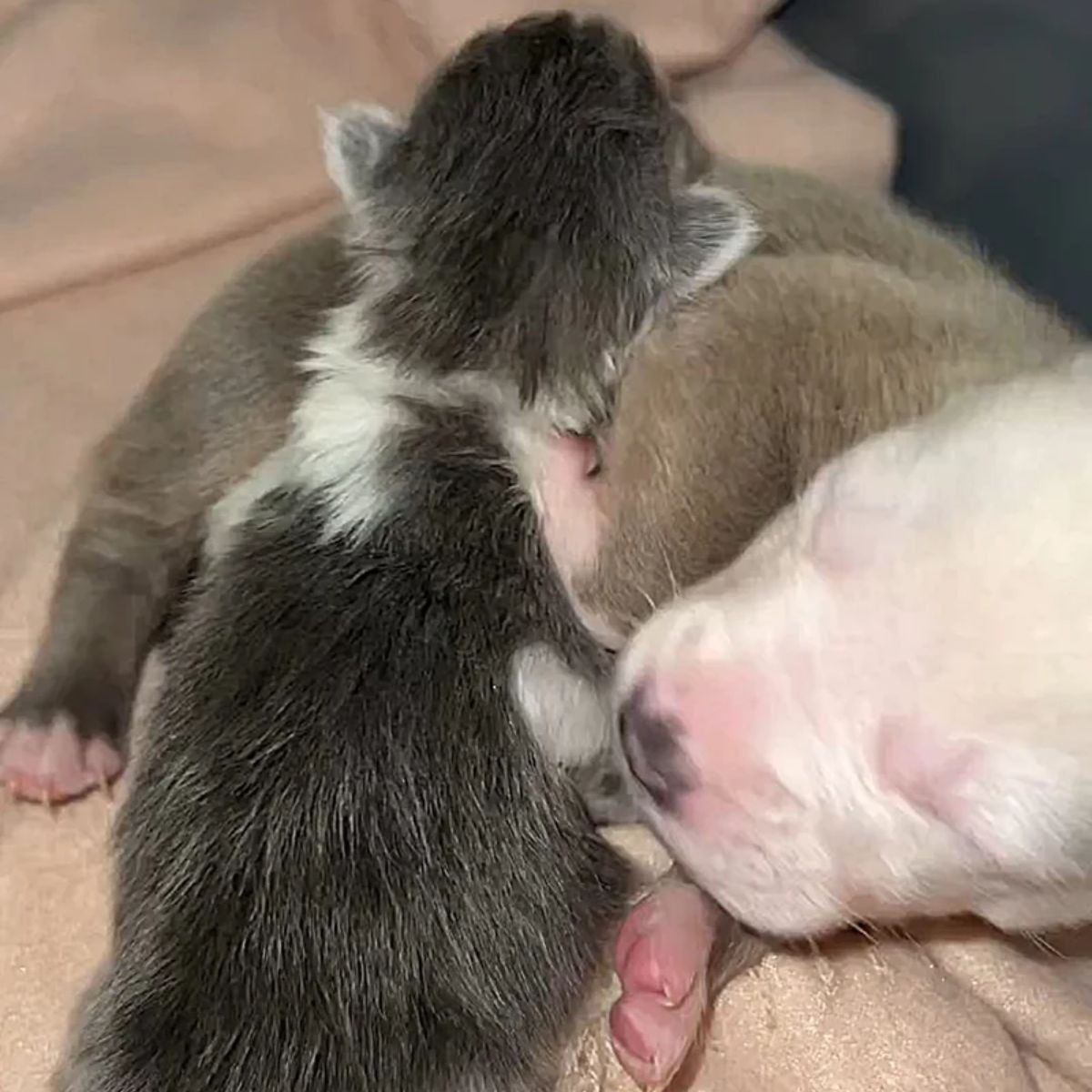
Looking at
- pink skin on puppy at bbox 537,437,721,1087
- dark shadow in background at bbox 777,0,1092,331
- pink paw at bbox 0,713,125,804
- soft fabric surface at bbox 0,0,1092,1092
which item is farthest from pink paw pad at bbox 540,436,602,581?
dark shadow in background at bbox 777,0,1092,331

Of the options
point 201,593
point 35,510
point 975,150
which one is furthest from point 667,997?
point 975,150

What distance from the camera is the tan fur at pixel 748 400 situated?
66.3 inches

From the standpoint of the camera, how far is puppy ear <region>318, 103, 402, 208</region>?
1796 mm

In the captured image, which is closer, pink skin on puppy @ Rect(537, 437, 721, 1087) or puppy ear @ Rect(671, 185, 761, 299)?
pink skin on puppy @ Rect(537, 437, 721, 1087)

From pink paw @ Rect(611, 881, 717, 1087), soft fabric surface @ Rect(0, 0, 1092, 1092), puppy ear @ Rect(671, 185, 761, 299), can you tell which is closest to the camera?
pink paw @ Rect(611, 881, 717, 1087)

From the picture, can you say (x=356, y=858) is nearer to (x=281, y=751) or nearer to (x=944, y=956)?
(x=281, y=751)

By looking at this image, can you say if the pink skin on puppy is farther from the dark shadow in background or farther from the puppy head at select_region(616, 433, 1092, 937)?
the dark shadow in background

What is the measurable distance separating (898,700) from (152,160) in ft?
4.23

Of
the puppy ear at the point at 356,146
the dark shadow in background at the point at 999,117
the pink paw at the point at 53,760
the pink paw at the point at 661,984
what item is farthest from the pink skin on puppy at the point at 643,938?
the dark shadow in background at the point at 999,117

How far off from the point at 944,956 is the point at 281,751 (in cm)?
68

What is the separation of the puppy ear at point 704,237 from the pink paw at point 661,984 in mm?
545

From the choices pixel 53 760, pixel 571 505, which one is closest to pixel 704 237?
pixel 571 505

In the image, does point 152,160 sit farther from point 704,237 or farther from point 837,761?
point 837,761

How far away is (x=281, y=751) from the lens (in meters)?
1.52
